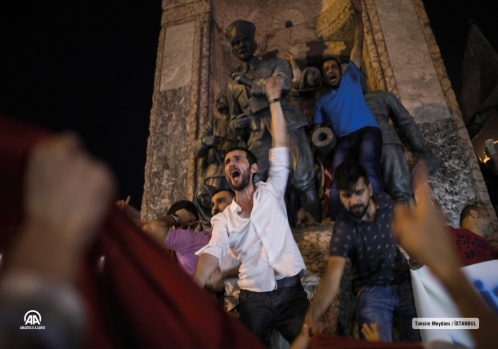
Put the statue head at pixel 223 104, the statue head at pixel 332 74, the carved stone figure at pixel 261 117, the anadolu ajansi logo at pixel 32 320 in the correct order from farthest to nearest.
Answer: the statue head at pixel 223 104, the statue head at pixel 332 74, the carved stone figure at pixel 261 117, the anadolu ajansi logo at pixel 32 320

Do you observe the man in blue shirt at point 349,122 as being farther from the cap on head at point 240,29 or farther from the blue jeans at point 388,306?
the blue jeans at point 388,306

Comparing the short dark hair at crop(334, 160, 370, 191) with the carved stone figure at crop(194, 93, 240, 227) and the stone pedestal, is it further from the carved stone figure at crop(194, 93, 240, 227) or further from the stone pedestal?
the carved stone figure at crop(194, 93, 240, 227)

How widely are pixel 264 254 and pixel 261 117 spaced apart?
7.10 feet

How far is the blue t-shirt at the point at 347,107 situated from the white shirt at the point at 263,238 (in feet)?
5.09

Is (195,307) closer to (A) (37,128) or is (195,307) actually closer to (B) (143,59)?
(A) (37,128)

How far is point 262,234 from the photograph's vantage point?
2.18 meters

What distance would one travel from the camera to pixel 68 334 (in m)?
0.37

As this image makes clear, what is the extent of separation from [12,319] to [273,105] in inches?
94.1

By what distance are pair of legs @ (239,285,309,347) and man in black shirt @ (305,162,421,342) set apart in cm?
33

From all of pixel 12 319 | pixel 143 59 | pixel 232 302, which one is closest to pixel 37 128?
pixel 12 319

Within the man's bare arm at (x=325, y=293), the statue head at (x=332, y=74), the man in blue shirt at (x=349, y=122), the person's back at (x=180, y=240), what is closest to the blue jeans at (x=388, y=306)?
the man's bare arm at (x=325, y=293)

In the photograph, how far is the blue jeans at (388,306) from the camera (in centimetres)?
192

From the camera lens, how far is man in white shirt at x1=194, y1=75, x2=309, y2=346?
204cm

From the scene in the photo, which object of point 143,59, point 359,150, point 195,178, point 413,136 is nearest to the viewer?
point 359,150
